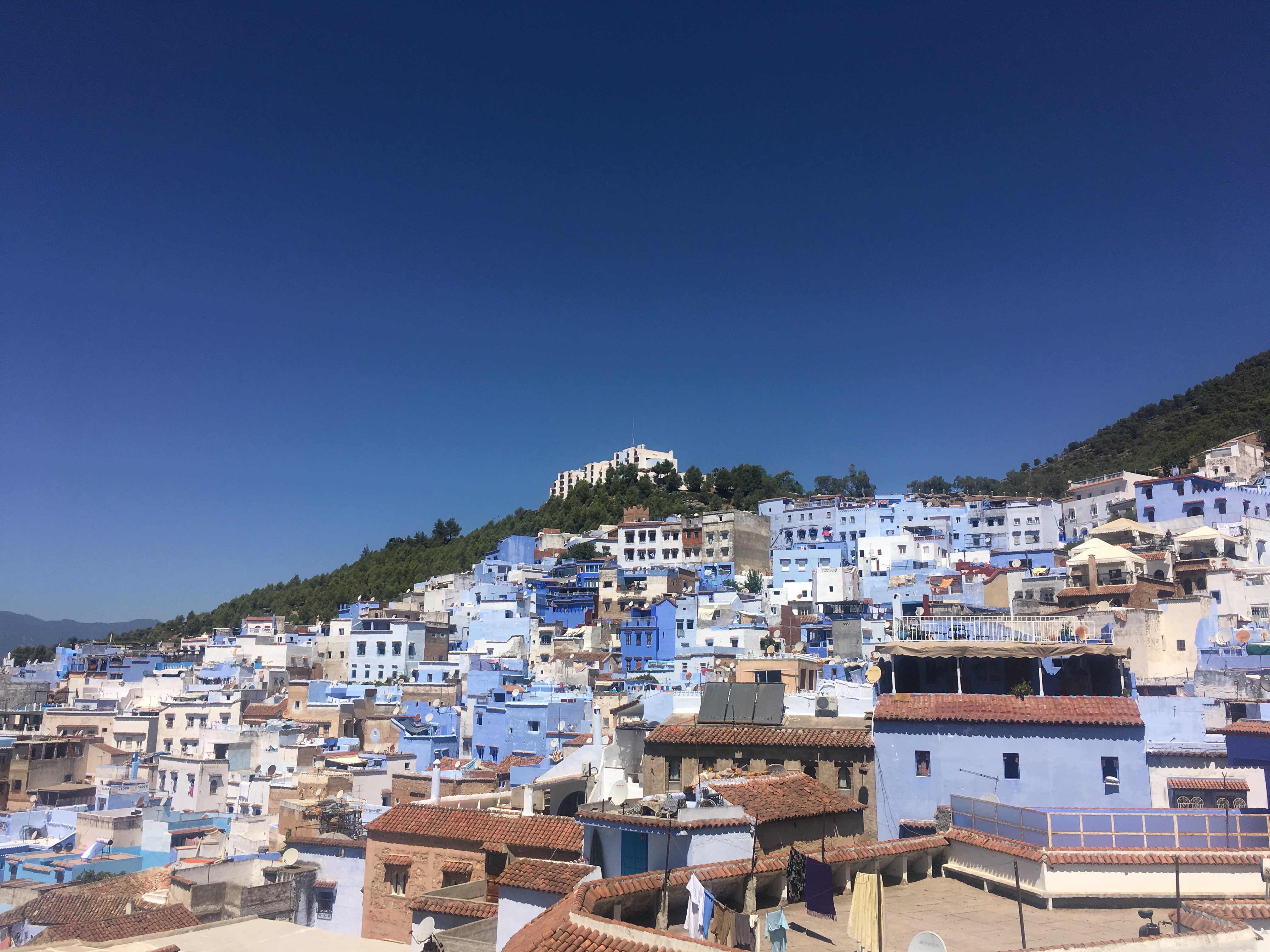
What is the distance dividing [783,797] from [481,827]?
5.63 m

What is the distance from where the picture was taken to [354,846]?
1916 centimetres

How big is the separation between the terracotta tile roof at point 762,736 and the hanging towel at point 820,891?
17.5ft

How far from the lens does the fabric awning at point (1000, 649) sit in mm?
17750

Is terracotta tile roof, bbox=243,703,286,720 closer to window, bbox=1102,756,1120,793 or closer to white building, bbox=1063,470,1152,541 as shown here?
window, bbox=1102,756,1120,793

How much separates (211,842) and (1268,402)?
73.6 metres

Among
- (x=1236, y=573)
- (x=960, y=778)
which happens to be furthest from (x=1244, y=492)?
(x=960, y=778)

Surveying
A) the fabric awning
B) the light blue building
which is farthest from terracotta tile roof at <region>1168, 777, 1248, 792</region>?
the fabric awning

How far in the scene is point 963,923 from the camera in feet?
38.2

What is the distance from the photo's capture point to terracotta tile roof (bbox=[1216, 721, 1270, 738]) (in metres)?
14.6

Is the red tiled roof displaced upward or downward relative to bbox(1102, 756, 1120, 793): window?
downward

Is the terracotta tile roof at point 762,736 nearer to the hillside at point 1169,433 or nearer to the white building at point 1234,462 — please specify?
the white building at point 1234,462

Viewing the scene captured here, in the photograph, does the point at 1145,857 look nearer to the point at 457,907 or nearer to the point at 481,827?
the point at 457,907

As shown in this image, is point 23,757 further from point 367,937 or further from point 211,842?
point 367,937

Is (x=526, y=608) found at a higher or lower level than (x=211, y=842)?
higher
